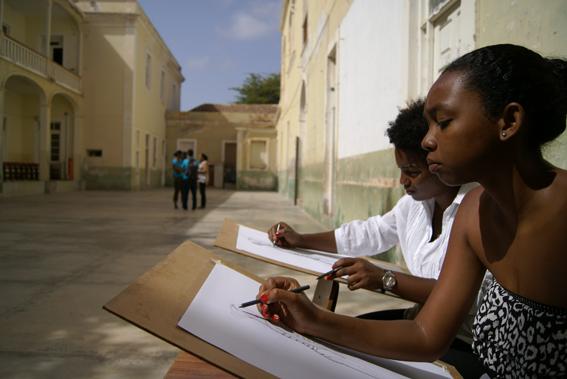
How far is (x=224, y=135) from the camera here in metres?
25.5

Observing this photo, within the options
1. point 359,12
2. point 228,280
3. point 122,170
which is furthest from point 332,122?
point 122,170

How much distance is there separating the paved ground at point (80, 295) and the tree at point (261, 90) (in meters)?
31.7

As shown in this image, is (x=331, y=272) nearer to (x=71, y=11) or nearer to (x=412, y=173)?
(x=412, y=173)

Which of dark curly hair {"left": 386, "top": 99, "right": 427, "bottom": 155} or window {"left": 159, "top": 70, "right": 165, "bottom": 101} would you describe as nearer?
dark curly hair {"left": 386, "top": 99, "right": 427, "bottom": 155}

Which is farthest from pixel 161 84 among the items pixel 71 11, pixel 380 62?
pixel 380 62

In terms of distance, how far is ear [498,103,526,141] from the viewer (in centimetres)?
84

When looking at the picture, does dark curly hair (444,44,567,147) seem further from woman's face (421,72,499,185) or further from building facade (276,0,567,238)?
building facade (276,0,567,238)

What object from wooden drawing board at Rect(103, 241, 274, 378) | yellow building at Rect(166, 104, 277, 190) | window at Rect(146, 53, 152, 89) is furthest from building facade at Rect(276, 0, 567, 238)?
yellow building at Rect(166, 104, 277, 190)

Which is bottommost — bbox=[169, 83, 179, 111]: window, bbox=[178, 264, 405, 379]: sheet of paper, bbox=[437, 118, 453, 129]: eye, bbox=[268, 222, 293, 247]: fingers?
bbox=[178, 264, 405, 379]: sheet of paper

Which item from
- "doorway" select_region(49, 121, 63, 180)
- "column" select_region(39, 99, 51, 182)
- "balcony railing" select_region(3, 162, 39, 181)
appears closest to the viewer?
"balcony railing" select_region(3, 162, 39, 181)

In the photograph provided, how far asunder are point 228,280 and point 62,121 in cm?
2051

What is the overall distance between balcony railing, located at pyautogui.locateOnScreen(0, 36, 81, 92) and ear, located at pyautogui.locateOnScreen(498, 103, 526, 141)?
15.0m

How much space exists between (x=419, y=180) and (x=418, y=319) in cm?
70

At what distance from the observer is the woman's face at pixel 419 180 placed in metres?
1.59
